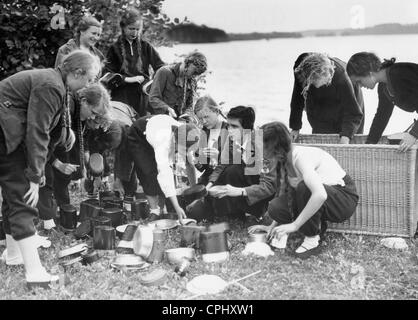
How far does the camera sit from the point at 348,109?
4.44 meters

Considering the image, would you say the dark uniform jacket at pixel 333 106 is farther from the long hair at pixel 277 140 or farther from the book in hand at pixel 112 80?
the book in hand at pixel 112 80

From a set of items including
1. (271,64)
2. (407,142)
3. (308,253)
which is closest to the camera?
(308,253)

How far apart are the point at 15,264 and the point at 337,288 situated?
2.08 metres

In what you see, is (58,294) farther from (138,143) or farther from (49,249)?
(138,143)

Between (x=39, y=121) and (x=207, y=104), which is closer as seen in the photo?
(x=39, y=121)

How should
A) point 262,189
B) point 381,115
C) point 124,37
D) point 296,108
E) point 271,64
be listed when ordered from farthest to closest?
point 271,64
point 124,37
point 296,108
point 381,115
point 262,189

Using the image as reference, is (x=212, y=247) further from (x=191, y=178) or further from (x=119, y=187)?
(x=119, y=187)

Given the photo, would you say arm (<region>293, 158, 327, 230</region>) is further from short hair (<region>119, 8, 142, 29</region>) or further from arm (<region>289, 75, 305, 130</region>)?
short hair (<region>119, 8, 142, 29</region>)

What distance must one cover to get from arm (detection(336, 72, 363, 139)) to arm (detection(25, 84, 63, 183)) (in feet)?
7.96

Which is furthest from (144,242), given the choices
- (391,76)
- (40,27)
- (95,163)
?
(40,27)

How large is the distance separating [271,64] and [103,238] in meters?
8.02

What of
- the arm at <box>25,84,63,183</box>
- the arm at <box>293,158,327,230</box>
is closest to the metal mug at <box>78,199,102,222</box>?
the arm at <box>25,84,63,183</box>
